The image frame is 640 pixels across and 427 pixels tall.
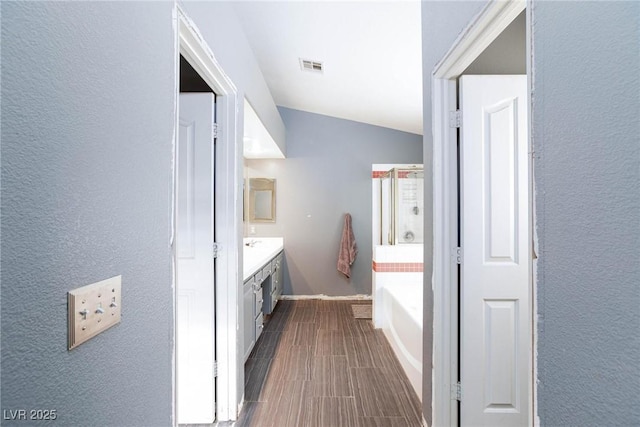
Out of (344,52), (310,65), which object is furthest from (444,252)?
(310,65)

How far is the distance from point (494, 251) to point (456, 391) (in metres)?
0.71

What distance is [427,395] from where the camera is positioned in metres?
1.67

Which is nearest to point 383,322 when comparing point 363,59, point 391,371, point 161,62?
point 391,371

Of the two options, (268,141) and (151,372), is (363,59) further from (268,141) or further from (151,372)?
(151,372)

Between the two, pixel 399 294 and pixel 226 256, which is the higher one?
pixel 226 256

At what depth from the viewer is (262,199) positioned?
15.1 ft

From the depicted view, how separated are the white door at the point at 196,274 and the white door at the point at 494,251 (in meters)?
1.34

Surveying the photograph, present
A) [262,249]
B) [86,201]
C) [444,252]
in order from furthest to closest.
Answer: [262,249] → [444,252] → [86,201]

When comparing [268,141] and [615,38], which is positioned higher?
[268,141]

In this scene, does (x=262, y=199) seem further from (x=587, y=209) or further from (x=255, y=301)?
(x=587, y=209)

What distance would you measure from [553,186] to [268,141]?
10.1 ft

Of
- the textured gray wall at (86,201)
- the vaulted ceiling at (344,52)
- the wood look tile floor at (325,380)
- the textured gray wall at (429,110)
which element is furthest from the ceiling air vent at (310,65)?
the wood look tile floor at (325,380)

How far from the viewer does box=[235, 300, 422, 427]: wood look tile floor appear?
6.29 feet

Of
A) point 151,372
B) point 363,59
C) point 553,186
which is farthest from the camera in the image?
point 363,59
